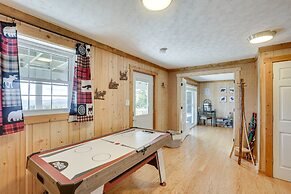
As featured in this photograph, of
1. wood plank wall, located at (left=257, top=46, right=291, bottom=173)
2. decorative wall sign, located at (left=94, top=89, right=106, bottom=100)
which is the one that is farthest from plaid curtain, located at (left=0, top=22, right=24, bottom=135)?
wood plank wall, located at (left=257, top=46, right=291, bottom=173)

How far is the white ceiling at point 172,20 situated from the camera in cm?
150

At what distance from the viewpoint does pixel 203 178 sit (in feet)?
7.94

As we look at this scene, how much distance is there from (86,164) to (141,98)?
246 centimetres

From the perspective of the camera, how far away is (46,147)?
74.4 inches

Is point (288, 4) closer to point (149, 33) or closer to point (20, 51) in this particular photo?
point (149, 33)

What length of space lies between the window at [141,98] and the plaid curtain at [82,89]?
4.53 ft

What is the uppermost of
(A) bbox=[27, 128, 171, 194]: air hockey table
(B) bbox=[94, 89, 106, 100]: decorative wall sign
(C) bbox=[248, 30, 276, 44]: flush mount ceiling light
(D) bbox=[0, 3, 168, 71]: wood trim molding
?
(D) bbox=[0, 3, 168, 71]: wood trim molding

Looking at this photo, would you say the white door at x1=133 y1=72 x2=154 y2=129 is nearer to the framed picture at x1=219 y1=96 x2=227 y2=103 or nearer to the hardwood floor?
the hardwood floor

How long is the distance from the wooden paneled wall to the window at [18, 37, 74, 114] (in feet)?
22.9

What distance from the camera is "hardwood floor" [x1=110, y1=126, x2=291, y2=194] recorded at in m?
2.12

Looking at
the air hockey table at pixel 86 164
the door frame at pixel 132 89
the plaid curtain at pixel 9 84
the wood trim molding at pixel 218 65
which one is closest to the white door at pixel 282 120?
the wood trim molding at pixel 218 65

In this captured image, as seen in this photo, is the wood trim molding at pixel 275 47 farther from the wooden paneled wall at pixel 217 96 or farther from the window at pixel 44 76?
the wooden paneled wall at pixel 217 96

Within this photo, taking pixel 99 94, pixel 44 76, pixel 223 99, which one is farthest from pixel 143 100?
pixel 223 99

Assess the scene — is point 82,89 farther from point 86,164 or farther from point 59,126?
point 86,164
